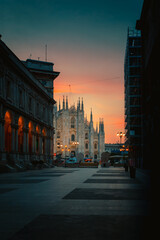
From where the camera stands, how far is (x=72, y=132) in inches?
4587

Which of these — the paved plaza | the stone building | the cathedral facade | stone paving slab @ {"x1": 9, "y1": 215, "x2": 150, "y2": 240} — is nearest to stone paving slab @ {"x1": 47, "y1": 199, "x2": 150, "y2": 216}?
the paved plaza

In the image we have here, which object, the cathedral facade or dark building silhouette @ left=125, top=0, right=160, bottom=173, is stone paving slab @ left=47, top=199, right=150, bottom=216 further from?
the cathedral facade

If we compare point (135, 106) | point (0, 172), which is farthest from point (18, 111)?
point (135, 106)

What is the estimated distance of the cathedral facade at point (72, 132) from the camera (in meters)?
113

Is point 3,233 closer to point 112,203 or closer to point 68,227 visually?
point 68,227

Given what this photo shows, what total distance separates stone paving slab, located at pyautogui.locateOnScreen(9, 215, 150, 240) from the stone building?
81.7 feet

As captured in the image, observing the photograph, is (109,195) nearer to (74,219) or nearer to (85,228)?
(74,219)

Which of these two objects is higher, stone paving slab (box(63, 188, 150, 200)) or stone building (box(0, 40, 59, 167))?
stone building (box(0, 40, 59, 167))

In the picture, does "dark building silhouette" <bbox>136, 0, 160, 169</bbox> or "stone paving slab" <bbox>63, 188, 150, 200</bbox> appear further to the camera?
"dark building silhouette" <bbox>136, 0, 160, 169</bbox>

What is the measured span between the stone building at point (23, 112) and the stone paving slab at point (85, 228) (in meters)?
24.9

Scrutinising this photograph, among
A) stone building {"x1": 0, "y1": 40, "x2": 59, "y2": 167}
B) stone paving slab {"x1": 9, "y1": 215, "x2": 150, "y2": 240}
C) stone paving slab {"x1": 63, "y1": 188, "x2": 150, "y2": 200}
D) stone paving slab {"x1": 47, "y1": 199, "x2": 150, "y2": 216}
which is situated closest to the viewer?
stone paving slab {"x1": 9, "y1": 215, "x2": 150, "y2": 240}

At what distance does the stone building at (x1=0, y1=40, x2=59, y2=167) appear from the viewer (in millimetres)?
32000

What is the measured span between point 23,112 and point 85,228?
109ft

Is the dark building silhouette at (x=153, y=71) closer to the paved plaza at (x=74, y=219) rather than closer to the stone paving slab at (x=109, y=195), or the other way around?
the stone paving slab at (x=109, y=195)
